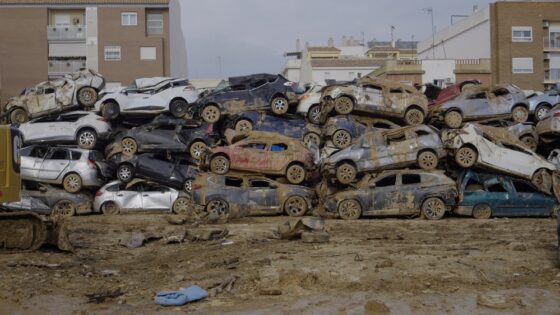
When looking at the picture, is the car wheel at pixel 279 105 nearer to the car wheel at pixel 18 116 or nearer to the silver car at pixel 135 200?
the silver car at pixel 135 200

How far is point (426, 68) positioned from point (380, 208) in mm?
37346

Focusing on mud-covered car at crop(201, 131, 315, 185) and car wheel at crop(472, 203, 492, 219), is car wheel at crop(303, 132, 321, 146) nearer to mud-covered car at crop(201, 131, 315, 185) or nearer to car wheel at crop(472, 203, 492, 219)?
mud-covered car at crop(201, 131, 315, 185)

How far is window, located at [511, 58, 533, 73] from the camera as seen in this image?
56594 mm

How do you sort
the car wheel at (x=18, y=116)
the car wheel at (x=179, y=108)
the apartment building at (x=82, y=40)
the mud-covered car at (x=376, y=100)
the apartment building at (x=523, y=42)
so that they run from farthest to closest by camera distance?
the apartment building at (x=523, y=42)
the apartment building at (x=82, y=40)
the car wheel at (x=18, y=116)
the car wheel at (x=179, y=108)
the mud-covered car at (x=376, y=100)

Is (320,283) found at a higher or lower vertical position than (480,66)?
lower

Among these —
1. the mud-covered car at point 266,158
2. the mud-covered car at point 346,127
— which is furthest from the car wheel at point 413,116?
the mud-covered car at point 266,158

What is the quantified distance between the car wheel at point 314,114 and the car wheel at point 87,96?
8253 mm

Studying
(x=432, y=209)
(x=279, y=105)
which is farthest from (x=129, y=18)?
(x=432, y=209)

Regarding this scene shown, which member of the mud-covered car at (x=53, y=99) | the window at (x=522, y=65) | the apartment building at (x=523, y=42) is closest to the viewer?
the mud-covered car at (x=53, y=99)

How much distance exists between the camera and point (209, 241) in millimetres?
13438

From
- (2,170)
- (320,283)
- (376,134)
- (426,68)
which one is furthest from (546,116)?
(426,68)

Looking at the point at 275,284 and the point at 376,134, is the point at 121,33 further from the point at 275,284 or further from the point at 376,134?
the point at 275,284

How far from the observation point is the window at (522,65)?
5659 centimetres

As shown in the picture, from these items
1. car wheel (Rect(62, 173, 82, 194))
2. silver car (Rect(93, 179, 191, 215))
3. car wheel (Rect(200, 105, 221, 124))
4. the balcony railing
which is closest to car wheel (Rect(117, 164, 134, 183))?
silver car (Rect(93, 179, 191, 215))
